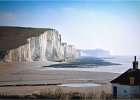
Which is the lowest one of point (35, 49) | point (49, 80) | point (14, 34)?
point (49, 80)

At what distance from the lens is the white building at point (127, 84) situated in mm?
18031

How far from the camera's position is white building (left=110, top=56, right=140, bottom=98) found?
18031 millimetres

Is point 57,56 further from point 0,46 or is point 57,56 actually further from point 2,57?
point 2,57

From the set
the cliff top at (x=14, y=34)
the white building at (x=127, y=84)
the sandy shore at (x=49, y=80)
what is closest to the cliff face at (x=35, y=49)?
the cliff top at (x=14, y=34)

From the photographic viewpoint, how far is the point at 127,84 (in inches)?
718

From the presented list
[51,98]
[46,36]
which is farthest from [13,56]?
[51,98]

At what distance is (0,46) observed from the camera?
3179 inches

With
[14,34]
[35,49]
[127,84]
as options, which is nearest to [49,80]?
[127,84]

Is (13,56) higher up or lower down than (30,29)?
lower down

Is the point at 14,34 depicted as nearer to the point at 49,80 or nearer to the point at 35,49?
the point at 35,49

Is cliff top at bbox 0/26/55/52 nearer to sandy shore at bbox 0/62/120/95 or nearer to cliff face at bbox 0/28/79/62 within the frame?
cliff face at bbox 0/28/79/62

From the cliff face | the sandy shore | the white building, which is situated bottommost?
the sandy shore

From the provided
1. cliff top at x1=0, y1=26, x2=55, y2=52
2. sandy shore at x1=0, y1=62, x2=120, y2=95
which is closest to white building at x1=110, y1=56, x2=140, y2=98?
sandy shore at x1=0, y1=62, x2=120, y2=95

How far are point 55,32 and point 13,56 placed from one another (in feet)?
109
